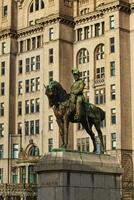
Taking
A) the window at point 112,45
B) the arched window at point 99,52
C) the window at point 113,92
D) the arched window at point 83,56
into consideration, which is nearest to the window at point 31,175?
the window at point 113,92

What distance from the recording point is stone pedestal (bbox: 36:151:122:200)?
29.2 meters

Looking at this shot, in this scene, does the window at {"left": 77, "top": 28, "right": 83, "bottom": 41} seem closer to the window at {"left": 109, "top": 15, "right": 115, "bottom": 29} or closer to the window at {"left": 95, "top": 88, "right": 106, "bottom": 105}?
the window at {"left": 109, "top": 15, "right": 115, "bottom": 29}

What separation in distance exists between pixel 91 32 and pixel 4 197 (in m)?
27.5

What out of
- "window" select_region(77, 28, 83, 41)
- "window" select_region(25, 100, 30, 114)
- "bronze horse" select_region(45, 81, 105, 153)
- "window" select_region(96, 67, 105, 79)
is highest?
"window" select_region(77, 28, 83, 41)

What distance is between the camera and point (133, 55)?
7988cm

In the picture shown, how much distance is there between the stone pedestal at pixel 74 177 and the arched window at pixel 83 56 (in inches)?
2185

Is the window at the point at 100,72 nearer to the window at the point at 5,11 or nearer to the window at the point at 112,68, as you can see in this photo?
the window at the point at 112,68

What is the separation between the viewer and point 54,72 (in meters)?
86.1

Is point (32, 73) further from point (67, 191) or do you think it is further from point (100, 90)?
point (67, 191)

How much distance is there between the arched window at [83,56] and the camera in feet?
283

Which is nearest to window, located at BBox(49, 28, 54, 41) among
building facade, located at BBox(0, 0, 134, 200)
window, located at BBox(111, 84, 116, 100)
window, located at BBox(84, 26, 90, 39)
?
building facade, located at BBox(0, 0, 134, 200)

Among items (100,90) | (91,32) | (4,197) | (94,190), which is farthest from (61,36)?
(94,190)

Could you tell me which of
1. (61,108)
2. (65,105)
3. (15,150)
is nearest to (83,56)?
(15,150)

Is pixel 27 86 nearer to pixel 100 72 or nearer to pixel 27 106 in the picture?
pixel 27 106
